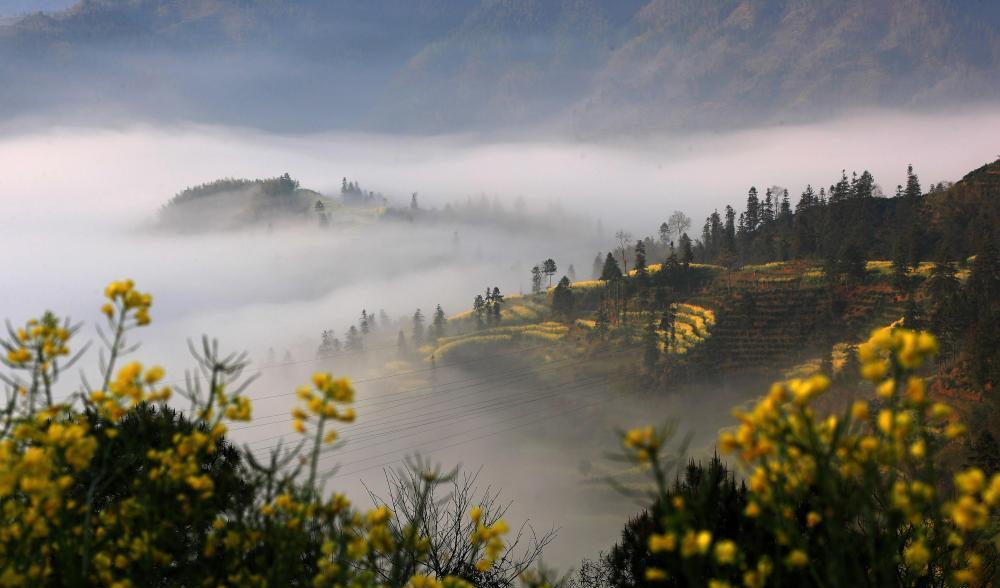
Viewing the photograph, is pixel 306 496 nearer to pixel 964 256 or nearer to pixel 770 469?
pixel 770 469

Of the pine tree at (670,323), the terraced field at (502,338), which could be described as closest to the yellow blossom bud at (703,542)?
the pine tree at (670,323)

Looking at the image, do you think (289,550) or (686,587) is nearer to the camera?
(289,550)

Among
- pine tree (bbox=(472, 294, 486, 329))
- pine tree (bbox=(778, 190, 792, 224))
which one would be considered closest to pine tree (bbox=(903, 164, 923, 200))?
pine tree (bbox=(778, 190, 792, 224))

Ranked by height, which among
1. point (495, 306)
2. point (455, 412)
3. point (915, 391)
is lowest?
point (455, 412)

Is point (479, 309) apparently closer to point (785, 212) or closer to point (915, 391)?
point (785, 212)

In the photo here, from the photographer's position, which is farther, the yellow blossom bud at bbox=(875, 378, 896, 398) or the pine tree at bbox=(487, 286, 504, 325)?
the pine tree at bbox=(487, 286, 504, 325)

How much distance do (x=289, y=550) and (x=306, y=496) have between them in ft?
1.28

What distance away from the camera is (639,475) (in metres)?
87.4

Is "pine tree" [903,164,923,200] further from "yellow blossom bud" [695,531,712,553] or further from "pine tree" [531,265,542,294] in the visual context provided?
"yellow blossom bud" [695,531,712,553]

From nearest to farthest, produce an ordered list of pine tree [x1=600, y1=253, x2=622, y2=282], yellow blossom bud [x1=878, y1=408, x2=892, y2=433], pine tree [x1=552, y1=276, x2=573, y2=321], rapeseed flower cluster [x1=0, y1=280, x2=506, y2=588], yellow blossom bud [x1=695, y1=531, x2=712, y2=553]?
yellow blossom bud [x1=695, y1=531, x2=712, y2=553] → yellow blossom bud [x1=878, y1=408, x2=892, y2=433] → rapeseed flower cluster [x1=0, y1=280, x2=506, y2=588] → pine tree [x1=600, y1=253, x2=622, y2=282] → pine tree [x1=552, y1=276, x2=573, y2=321]

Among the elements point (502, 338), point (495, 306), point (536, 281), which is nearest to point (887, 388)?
point (502, 338)

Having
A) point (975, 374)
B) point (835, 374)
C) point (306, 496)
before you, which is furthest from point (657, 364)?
point (306, 496)

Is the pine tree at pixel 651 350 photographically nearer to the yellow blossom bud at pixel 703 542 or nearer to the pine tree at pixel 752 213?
the pine tree at pixel 752 213

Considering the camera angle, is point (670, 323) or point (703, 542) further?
point (670, 323)
